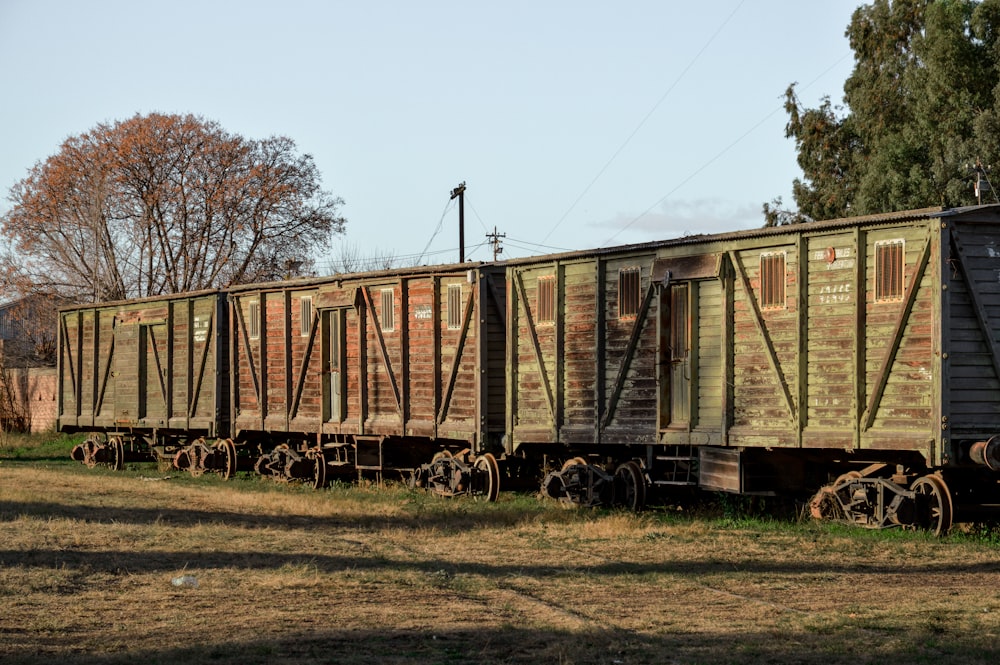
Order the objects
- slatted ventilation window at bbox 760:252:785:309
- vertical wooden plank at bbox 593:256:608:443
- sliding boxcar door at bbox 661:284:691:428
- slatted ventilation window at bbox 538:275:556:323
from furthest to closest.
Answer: slatted ventilation window at bbox 538:275:556:323 → vertical wooden plank at bbox 593:256:608:443 → sliding boxcar door at bbox 661:284:691:428 → slatted ventilation window at bbox 760:252:785:309

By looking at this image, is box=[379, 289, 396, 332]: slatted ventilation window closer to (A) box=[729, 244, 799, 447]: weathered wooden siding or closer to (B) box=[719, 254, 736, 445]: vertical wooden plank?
(B) box=[719, 254, 736, 445]: vertical wooden plank

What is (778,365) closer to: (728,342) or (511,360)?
(728,342)

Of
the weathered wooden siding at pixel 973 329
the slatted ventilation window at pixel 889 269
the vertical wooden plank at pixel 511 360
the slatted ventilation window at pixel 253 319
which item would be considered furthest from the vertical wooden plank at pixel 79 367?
the weathered wooden siding at pixel 973 329

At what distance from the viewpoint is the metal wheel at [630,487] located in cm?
1702

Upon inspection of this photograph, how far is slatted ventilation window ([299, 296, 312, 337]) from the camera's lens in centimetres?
2305

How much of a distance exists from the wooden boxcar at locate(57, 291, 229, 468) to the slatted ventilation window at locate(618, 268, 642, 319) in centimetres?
1109

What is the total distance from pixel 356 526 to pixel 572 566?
180 inches

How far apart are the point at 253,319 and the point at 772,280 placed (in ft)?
41.8

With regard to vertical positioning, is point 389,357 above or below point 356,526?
above

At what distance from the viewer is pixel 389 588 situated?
34.9 feet

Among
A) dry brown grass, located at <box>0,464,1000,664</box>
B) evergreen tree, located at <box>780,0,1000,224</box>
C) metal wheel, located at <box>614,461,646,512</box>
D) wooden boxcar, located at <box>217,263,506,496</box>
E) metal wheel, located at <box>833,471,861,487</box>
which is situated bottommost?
dry brown grass, located at <box>0,464,1000,664</box>

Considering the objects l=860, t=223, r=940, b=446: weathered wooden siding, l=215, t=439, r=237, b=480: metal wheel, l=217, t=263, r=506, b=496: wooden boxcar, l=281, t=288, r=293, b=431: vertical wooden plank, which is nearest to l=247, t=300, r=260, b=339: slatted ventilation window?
l=217, t=263, r=506, b=496: wooden boxcar

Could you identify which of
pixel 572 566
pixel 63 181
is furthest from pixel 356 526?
pixel 63 181

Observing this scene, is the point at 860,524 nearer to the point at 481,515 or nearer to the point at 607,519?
the point at 607,519
